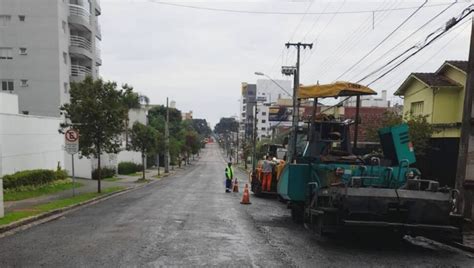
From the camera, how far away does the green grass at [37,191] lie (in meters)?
20.9

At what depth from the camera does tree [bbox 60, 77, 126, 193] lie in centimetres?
2378

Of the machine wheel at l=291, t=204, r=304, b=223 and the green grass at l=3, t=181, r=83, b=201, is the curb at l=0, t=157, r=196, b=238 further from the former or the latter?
the machine wheel at l=291, t=204, r=304, b=223

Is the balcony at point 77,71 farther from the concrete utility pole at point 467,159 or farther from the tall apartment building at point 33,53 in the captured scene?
the concrete utility pole at point 467,159

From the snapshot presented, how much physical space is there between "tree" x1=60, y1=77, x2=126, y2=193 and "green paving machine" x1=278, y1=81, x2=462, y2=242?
44.4 feet

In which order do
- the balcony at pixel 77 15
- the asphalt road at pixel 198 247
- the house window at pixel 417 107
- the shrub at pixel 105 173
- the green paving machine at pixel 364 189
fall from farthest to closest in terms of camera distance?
1. the balcony at pixel 77 15
2. the shrub at pixel 105 173
3. the house window at pixel 417 107
4. the green paving machine at pixel 364 189
5. the asphalt road at pixel 198 247

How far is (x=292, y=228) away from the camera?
500 inches

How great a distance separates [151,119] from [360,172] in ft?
315

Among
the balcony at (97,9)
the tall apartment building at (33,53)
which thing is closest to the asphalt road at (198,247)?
the tall apartment building at (33,53)

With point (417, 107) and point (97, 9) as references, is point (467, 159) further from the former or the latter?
point (97, 9)

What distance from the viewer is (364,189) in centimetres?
943

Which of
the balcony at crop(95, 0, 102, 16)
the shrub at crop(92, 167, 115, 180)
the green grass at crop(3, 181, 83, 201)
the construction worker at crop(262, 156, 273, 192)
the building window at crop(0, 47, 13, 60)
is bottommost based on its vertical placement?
the shrub at crop(92, 167, 115, 180)

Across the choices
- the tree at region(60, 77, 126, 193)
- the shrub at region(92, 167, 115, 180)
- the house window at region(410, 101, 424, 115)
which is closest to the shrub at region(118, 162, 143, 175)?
the shrub at region(92, 167, 115, 180)

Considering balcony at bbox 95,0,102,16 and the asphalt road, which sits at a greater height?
balcony at bbox 95,0,102,16

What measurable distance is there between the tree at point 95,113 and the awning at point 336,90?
13.7 m
